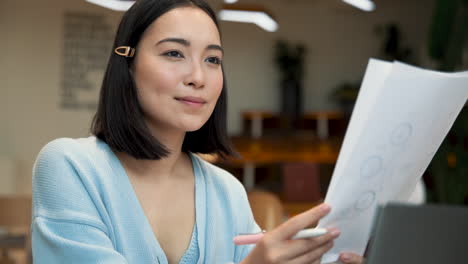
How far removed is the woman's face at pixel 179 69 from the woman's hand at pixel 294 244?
1.19 ft

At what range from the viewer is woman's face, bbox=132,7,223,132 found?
1.16 metres

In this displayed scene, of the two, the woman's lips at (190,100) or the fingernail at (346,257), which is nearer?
the fingernail at (346,257)

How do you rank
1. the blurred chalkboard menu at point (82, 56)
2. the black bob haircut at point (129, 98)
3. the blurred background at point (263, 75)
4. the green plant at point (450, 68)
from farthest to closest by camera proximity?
the blurred chalkboard menu at point (82, 56) < the blurred background at point (263, 75) < the green plant at point (450, 68) < the black bob haircut at point (129, 98)

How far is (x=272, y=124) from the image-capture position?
31.6 ft

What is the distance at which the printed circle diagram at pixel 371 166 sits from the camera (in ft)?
2.75

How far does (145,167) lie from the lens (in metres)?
1.27

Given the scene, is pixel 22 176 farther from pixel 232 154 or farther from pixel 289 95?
pixel 232 154

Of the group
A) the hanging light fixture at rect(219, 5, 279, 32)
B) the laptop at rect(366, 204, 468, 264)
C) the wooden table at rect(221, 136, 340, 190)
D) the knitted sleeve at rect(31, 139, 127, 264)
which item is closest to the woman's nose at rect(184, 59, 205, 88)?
the knitted sleeve at rect(31, 139, 127, 264)

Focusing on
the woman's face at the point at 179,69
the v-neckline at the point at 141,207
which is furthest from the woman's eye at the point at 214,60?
the v-neckline at the point at 141,207

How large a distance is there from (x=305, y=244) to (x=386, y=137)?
181 millimetres

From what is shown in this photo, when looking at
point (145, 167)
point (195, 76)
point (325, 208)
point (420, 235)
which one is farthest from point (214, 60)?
point (420, 235)

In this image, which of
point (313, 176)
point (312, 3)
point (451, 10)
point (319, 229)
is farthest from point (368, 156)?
point (312, 3)

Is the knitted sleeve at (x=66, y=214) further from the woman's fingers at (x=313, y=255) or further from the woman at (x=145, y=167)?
the woman's fingers at (x=313, y=255)

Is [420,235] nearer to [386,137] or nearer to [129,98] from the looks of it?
[386,137]
